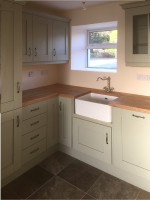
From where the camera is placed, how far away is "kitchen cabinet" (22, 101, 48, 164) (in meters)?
2.36

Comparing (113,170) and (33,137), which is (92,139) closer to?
(113,170)

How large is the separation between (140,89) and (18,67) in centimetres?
163

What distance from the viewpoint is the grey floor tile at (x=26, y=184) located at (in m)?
2.06

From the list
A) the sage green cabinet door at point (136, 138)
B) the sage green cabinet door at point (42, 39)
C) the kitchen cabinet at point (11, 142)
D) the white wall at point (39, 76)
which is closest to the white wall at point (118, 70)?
the white wall at point (39, 76)

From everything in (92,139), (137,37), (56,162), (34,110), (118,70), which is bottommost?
(56,162)

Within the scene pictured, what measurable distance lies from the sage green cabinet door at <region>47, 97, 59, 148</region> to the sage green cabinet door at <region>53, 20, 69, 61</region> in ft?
2.45

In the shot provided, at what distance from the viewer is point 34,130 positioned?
249 centimetres

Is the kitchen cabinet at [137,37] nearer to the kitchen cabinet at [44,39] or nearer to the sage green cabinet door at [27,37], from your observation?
the kitchen cabinet at [44,39]

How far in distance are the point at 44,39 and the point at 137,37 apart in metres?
1.29

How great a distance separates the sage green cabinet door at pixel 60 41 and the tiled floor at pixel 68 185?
1.65 m

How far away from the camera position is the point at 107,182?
89.7 inches

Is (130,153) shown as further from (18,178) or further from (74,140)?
(18,178)

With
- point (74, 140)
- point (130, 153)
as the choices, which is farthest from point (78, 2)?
point (130, 153)

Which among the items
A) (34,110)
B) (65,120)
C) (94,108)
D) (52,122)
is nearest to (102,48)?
(94,108)
